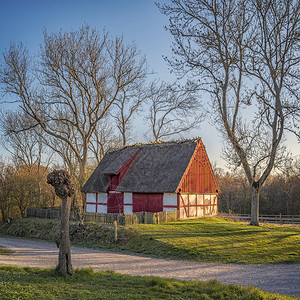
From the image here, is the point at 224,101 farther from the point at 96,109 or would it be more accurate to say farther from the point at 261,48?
the point at 96,109

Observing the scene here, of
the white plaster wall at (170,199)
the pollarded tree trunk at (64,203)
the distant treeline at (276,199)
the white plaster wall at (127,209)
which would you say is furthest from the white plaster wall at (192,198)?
the pollarded tree trunk at (64,203)

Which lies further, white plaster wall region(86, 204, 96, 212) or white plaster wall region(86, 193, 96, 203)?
white plaster wall region(86, 193, 96, 203)

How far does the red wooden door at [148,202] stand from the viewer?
29359 millimetres

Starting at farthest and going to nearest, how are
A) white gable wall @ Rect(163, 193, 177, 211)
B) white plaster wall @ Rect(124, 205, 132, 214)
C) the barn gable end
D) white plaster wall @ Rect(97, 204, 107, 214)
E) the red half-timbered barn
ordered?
white plaster wall @ Rect(97, 204, 107, 214) → white plaster wall @ Rect(124, 205, 132, 214) → the barn gable end → the red half-timbered barn → white gable wall @ Rect(163, 193, 177, 211)

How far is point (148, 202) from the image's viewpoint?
29.8m

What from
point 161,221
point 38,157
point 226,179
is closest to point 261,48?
point 161,221

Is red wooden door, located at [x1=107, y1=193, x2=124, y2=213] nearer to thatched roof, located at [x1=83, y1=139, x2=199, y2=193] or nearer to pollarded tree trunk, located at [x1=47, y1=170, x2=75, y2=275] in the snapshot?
thatched roof, located at [x1=83, y1=139, x2=199, y2=193]

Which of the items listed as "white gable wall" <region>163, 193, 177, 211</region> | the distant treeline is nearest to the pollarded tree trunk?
"white gable wall" <region>163, 193, 177, 211</region>

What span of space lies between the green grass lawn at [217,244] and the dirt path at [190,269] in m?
1.24

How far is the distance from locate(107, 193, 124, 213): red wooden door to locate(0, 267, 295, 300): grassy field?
68.6 ft

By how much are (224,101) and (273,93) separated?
328cm

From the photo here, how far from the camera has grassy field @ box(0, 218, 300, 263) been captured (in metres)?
16.2

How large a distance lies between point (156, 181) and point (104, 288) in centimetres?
2097

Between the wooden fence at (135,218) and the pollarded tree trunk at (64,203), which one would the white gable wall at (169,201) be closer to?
the wooden fence at (135,218)
